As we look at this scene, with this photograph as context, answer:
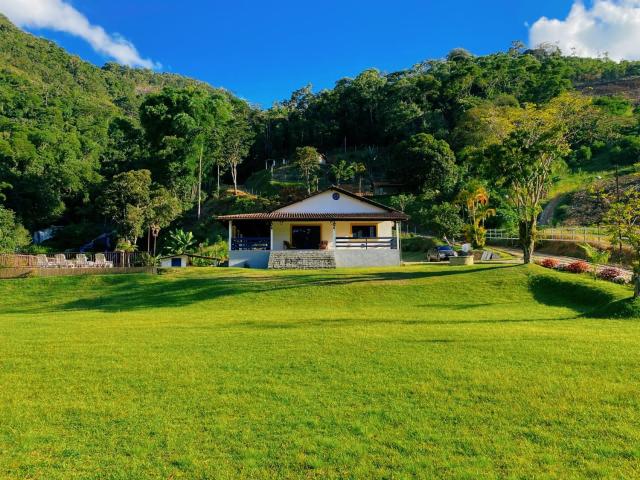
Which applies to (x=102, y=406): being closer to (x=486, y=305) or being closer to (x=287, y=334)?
(x=287, y=334)

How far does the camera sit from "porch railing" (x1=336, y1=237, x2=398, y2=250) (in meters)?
27.8

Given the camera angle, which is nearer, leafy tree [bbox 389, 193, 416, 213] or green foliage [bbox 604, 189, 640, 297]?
green foliage [bbox 604, 189, 640, 297]

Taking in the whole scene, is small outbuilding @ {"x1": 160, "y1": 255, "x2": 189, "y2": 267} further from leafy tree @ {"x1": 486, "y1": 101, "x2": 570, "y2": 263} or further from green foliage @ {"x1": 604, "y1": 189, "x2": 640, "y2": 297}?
green foliage @ {"x1": 604, "y1": 189, "x2": 640, "y2": 297}

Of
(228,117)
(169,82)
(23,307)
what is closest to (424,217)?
(23,307)

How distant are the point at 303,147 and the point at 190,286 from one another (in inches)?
2121

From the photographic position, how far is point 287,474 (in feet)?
14.3

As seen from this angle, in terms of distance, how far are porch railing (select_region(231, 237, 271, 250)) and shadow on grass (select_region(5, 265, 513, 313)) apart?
568cm

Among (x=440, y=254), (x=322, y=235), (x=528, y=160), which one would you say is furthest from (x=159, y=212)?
(x=528, y=160)

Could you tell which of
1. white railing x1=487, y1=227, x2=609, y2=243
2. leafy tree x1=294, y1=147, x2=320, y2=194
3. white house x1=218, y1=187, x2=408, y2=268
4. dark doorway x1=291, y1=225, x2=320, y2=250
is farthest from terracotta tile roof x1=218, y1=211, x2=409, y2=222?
leafy tree x1=294, y1=147, x2=320, y2=194

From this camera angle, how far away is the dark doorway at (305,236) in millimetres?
30375

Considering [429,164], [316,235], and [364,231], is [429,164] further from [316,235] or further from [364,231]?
[316,235]

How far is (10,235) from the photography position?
40.4 m

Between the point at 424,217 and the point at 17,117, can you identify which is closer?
the point at 424,217

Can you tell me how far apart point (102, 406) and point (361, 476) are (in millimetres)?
3735
